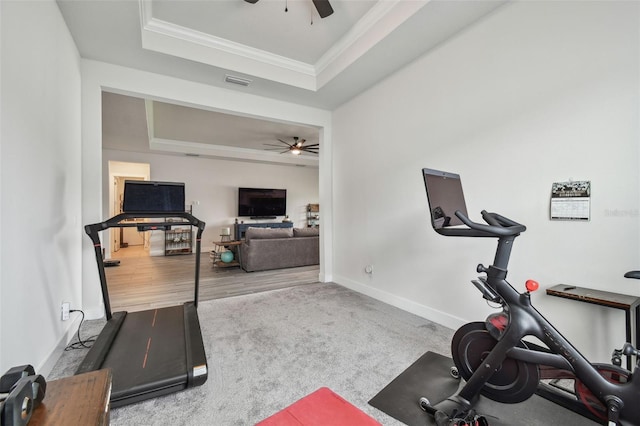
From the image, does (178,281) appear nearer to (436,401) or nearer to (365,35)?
(436,401)

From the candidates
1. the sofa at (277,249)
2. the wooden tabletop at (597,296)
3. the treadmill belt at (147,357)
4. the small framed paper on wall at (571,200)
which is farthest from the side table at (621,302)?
the sofa at (277,249)

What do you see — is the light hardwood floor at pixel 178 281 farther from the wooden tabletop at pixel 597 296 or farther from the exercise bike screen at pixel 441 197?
the wooden tabletop at pixel 597 296

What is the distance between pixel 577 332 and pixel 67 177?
4.22 metres

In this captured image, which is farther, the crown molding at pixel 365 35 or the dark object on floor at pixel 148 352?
the crown molding at pixel 365 35

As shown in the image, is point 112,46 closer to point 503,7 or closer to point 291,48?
point 291,48

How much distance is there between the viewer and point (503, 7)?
7.47 ft

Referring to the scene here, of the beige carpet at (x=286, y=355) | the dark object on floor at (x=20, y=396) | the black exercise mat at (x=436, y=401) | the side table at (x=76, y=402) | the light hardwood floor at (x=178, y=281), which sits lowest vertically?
the black exercise mat at (x=436, y=401)

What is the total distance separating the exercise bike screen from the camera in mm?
1600

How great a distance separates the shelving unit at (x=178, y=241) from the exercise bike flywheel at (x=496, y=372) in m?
7.20

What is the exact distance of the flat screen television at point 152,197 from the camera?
253cm

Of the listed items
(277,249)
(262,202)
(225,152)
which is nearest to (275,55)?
(277,249)

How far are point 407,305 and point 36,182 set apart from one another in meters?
3.36

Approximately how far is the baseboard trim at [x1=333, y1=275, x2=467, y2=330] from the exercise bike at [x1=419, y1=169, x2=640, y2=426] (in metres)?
1.03

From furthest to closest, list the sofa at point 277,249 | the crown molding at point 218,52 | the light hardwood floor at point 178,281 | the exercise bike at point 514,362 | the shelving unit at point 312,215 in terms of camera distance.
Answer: the shelving unit at point 312,215 < the sofa at point 277,249 < the light hardwood floor at point 178,281 < the crown molding at point 218,52 < the exercise bike at point 514,362
